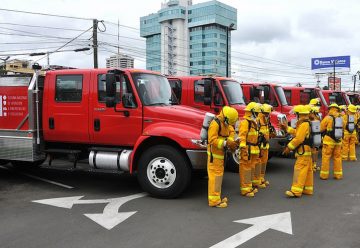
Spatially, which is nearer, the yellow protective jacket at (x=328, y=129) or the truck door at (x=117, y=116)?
the truck door at (x=117, y=116)

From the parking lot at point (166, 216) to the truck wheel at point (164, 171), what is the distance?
208mm

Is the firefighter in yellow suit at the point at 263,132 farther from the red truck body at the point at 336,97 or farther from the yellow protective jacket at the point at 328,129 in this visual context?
the red truck body at the point at 336,97

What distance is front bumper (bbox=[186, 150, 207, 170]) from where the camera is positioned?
683 centimetres

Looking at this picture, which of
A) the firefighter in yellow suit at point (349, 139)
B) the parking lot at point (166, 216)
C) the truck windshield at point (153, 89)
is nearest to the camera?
the parking lot at point (166, 216)

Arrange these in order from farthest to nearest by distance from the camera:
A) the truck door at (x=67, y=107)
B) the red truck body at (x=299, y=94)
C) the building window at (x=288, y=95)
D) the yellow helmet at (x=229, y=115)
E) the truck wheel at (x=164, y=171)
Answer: the red truck body at (x=299, y=94) → the building window at (x=288, y=95) → the truck door at (x=67, y=107) → the truck wheel at (x=164, y=171) → the yellow helmet at (x=229, y=115)

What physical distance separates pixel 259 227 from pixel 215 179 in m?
1.27

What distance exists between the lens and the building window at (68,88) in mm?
7801

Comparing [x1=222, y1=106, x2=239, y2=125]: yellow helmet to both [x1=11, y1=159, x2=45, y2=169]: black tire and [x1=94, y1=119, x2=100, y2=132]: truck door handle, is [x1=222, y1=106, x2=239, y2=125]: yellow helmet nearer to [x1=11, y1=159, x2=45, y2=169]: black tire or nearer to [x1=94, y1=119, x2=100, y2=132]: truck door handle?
[x1=94, y1=119, x2=100, y2=132]: truck door handle

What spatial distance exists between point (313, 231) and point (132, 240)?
240 cm

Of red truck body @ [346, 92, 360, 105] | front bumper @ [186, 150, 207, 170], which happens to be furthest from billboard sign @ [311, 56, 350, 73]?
front bumper @ [186, 150, 207, 170]

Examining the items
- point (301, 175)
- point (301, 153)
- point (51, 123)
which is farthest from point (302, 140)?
point (51, 123)

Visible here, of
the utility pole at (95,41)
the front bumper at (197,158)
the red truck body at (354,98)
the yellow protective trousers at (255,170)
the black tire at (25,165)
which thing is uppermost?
the utility pole at (95,41)

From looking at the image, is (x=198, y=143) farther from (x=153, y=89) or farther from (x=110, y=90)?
(x=110, y=90)

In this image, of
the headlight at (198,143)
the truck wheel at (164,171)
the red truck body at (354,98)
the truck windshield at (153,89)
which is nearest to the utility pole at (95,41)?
the red truck body at (354,98)
